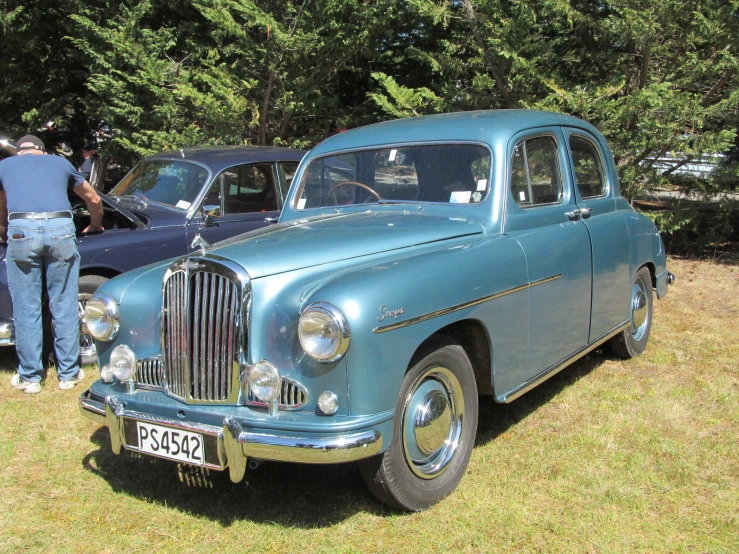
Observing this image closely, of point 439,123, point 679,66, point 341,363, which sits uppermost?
point 679,66

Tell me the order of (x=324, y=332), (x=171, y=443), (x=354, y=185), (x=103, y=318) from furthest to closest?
1. (x=354, y=185)
2. (x=103, y=318)
3. (x=171, y=443)
4. (x=324, y=332)

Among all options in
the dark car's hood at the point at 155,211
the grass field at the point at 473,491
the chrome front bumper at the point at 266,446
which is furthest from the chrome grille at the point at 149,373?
the dark car's hood at the point at 155,211

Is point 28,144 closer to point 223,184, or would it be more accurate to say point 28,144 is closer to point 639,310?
point 223,184

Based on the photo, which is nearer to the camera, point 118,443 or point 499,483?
point 118,443

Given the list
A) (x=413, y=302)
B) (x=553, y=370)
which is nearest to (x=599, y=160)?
(x=553, y=370)

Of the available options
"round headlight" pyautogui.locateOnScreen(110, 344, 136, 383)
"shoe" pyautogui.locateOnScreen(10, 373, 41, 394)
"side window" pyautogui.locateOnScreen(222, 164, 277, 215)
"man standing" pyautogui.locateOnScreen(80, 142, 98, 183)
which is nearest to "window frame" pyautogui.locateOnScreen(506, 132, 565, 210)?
"round headlight" pyautogui.locateOnScreen(110, 344, 136, 383)

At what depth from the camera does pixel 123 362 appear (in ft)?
11.0

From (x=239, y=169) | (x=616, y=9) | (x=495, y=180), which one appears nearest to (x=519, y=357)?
(x=495, y=180)

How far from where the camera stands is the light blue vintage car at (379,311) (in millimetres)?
2801

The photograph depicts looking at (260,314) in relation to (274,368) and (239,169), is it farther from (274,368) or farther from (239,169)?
(239,169)

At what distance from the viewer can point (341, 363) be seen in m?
2.75

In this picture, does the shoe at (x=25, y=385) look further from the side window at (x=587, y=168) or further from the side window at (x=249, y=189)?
the side window at (x=587, y=168)

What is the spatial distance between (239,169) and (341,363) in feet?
13.3

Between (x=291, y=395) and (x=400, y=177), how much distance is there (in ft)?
5.93
